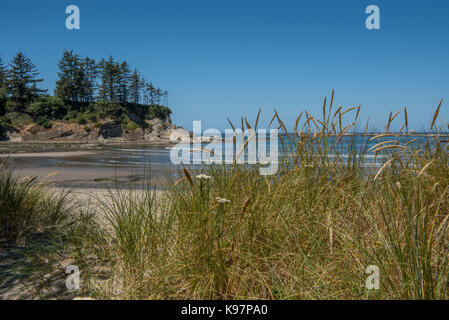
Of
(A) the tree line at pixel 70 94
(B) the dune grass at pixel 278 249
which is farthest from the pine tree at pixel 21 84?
(B) the dune grass at pixel 278 249

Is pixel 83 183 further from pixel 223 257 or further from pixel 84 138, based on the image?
pixel 84 138

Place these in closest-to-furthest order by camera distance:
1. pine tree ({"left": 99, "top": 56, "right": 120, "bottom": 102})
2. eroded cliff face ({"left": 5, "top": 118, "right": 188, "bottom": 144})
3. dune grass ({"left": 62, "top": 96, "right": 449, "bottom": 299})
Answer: dune grass ({"left": 62, "top": 96, "right": 449, "bottom": 299}) → eroded cliff face ({"left": 5, "top": 118, "right": 188, "bottom": 144}) → pine tree ({"left": 99, "top": 56, "right": 120, "bottom": 102})

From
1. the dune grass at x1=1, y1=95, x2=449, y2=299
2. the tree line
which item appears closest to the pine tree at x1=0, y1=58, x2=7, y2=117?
the tree line

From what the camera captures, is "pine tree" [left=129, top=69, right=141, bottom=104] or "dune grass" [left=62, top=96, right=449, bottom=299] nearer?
"dune grass" [left=62, top=96, right=449, bottom=299]

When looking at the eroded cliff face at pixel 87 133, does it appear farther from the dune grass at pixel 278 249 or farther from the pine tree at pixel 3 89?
the dune grass at pixel 278 249

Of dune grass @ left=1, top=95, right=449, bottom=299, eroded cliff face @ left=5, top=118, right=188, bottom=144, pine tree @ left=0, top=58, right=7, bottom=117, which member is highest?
pine tree @ left=0, top=58, right=7, bottom=117

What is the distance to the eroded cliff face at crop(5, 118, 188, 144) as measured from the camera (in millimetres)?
45656

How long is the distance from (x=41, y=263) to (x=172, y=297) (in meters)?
1.17

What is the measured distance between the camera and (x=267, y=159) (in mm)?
3279

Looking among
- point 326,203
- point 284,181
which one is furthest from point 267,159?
point 326,203

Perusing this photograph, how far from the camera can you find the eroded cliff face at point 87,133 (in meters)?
45.7

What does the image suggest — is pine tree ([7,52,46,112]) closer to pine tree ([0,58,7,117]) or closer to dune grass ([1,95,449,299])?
pine tree ([0,58,7,117])

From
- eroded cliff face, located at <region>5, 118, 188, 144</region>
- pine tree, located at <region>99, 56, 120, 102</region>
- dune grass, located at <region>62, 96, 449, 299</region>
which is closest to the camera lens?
dune grass, located at <region>62, 96, 449, 299</region>

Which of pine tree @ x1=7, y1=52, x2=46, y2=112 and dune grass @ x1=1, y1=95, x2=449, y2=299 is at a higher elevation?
pine tree @ x1=7, y1=52, x2=46, y2=112
